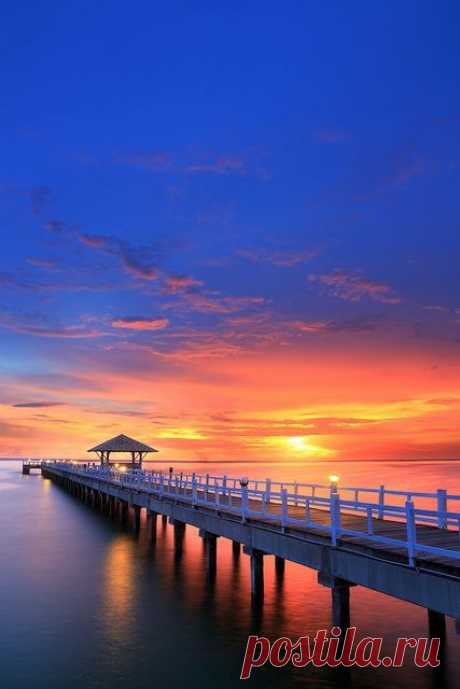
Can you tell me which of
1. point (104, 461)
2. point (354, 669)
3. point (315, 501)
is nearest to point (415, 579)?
point (354, 669)

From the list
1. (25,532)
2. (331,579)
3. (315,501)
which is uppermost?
(315,501)

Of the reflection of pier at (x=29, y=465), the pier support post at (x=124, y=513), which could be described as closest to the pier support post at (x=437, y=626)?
the pier support post at (x=124, y=513)

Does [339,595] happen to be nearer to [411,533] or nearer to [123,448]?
[411,533]

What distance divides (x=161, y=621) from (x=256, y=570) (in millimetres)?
3718

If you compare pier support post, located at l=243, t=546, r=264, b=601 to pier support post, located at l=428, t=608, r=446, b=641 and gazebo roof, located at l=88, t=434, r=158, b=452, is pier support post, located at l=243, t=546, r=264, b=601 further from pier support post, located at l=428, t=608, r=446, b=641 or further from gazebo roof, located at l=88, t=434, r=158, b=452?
gazebo roof, located at l=88, t=434, r=158, b=452

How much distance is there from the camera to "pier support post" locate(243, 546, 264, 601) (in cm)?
2086

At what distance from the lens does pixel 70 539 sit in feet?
129

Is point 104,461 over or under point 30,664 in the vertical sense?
over

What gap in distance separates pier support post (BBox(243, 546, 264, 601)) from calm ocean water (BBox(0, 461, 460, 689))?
0.54 meters

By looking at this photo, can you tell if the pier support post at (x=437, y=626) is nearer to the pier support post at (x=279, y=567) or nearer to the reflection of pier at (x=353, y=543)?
the reflection of pier at (x=353, y=543)

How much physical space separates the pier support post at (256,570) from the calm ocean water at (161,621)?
540 millimetres

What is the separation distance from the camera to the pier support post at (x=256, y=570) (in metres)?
20.9

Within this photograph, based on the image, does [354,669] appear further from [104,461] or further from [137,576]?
[104,461]

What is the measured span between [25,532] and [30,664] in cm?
2878
